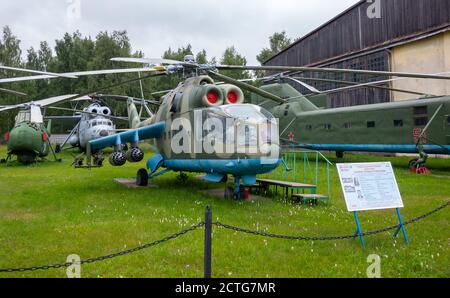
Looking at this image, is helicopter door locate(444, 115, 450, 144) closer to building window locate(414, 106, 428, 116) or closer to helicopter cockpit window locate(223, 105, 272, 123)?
building window locate(414, 106, 428, 116)

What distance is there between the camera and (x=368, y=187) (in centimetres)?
617

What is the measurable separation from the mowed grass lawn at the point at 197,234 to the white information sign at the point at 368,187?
2.05 ft

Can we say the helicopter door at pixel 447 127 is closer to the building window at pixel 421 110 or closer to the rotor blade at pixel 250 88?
the building window at pixel 421 110

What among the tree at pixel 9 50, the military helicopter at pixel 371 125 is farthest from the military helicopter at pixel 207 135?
the tree at pixel 9 50

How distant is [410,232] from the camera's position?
22.4 feet

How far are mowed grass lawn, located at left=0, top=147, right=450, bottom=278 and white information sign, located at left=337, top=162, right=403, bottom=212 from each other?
63 cm

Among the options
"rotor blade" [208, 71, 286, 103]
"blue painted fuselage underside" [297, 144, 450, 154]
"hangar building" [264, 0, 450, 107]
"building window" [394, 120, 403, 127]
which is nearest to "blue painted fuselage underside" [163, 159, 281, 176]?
"rotor blade" [208, 71, 286, 103]

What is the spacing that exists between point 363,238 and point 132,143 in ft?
23.9

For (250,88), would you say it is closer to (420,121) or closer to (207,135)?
(207,135)

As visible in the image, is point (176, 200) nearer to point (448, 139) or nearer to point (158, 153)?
point (158, 153)

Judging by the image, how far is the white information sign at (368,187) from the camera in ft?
19.6

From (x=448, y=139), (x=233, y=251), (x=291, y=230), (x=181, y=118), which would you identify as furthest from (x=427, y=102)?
(x=233, y=251)

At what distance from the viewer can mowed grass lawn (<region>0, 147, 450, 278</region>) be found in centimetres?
519
